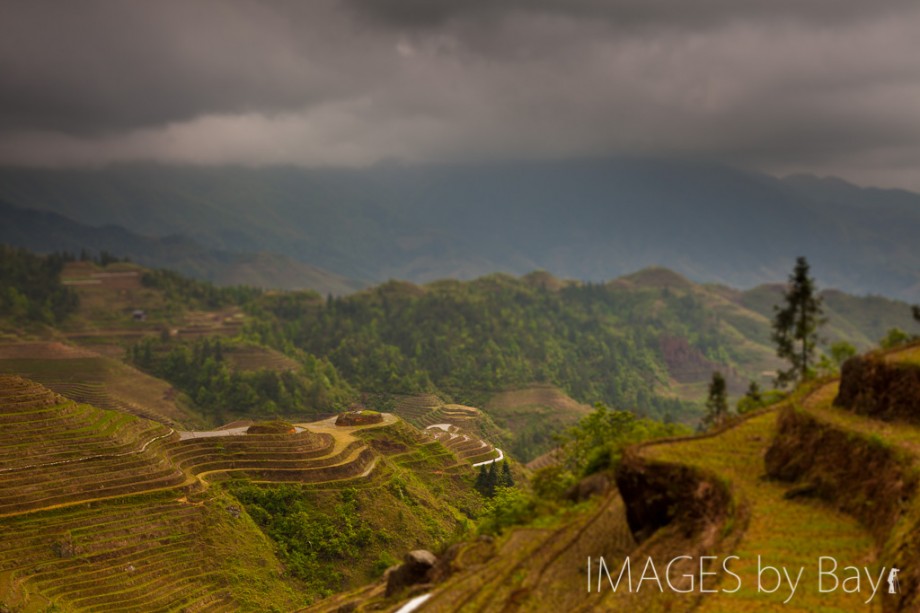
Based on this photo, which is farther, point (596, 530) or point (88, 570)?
point (88, 570)

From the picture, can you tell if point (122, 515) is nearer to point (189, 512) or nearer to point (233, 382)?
Answer: point (189, 512)

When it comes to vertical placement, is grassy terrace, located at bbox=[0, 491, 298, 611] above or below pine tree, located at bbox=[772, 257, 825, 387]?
below

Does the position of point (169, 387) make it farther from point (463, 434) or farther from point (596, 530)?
point (596, 530)

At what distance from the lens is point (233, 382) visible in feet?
420

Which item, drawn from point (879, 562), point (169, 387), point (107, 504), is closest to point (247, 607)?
Result: point (107, 504)

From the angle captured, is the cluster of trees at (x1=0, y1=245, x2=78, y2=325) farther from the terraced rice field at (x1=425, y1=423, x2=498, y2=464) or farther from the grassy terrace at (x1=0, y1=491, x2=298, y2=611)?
the grassy terrace at (x1=0, y1=491, x2=298, y2=611)

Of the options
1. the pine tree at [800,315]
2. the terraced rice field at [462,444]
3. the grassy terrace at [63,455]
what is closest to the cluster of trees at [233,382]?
the terraced rice field at [462,444]

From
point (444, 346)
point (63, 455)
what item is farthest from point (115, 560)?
point (444, 346)

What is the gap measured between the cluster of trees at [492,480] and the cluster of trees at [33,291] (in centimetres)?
11199

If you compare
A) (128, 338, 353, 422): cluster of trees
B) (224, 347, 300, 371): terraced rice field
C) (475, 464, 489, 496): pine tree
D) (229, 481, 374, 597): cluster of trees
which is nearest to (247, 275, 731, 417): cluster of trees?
(128, 338, 353, 422): cluster of trees

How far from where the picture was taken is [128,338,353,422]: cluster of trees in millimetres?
119688

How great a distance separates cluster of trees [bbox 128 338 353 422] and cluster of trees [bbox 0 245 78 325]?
26.9 metres

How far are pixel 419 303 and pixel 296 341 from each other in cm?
3170

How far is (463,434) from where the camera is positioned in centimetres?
9019
